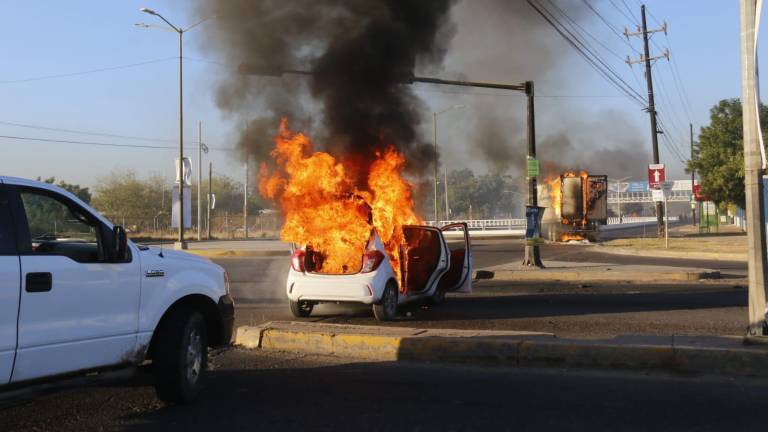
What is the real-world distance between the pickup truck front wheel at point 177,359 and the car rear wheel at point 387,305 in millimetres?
4100

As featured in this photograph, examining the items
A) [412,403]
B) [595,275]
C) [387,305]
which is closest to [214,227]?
[595,275]

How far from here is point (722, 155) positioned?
4044 centimetres

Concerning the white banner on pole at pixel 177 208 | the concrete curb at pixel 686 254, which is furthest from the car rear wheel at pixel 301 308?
the white banner on pole at pixel 177 208

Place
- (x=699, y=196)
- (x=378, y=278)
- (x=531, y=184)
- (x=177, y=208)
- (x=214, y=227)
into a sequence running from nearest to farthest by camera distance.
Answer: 1. (x=378, y=278)
2. (x=531, y=184)
3. (x=177, y=208)
4. (x=699, y=196)
5. (x=214, y=227)

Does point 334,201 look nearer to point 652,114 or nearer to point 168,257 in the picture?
point 168,257

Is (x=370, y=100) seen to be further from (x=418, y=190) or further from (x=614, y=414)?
(x=614, y=414)

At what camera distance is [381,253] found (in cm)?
959

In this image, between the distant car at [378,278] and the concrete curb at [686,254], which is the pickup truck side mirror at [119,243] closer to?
the distant car at [378,278]

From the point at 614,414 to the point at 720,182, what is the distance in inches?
1527

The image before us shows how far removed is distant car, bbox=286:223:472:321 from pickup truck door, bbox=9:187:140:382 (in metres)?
4.49

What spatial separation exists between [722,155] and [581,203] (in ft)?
35.0

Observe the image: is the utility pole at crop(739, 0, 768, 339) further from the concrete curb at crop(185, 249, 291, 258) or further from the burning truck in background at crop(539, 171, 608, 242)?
the burning truck in background at crop(539, 171, 608, 242)

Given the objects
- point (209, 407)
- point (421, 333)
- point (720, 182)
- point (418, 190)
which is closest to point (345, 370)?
point (421, 333)

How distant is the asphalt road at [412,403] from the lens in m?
4.97
